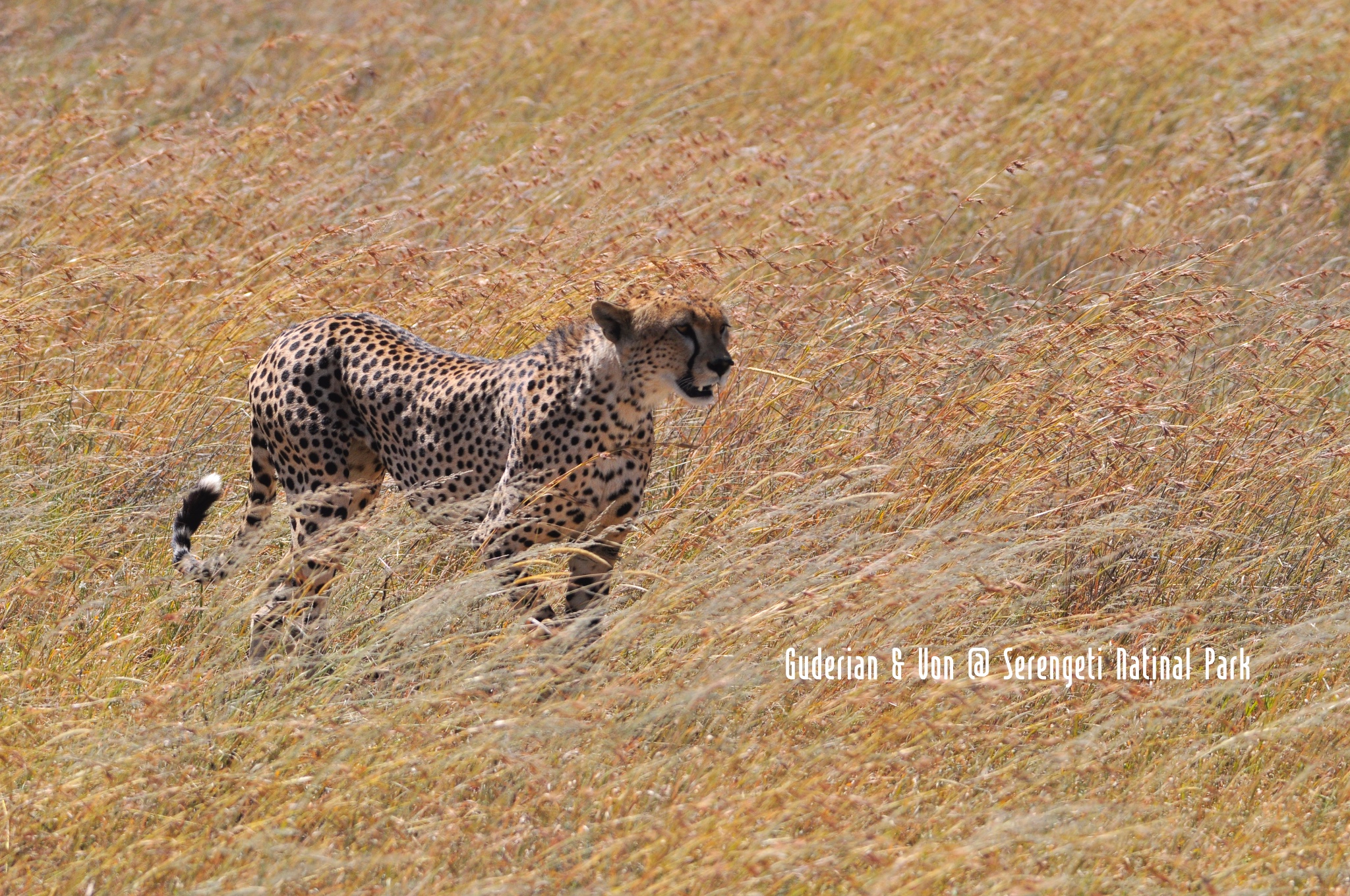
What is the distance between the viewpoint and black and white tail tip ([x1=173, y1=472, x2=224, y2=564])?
366 centimetres

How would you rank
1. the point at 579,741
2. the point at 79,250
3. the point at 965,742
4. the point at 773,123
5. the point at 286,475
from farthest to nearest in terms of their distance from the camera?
the point at 773,123
the point at 79,250
the point at 286,475
the point at 965,742
the point at 579,741

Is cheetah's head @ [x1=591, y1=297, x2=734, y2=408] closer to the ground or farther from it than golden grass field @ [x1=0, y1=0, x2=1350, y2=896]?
farther from it

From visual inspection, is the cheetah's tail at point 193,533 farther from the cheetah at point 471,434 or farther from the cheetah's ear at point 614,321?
the cheetah's ear at point 614,321

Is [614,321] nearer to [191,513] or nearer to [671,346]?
[671,346]

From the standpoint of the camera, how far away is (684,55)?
867cm

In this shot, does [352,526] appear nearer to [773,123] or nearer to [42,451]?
[42,451]

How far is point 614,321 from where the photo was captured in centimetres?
363

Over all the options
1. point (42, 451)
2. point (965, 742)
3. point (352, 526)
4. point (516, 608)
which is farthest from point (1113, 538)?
point (42, 451)

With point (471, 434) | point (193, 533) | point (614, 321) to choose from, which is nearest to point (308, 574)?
point (193, 533)

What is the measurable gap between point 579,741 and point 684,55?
627 cm

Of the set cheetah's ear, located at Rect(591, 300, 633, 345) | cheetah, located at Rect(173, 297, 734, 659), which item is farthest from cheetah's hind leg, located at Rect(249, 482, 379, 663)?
cheetah's ear, located at Rect(591, 300, 633, 345)

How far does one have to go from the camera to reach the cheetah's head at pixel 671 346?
3.62m

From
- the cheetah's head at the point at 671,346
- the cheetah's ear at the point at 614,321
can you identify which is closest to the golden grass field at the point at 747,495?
the cheetah's head at the point at 671,346

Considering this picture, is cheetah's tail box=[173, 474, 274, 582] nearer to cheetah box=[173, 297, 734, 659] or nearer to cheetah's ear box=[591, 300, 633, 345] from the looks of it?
cheetah box=[173, 297, 734, 659]
